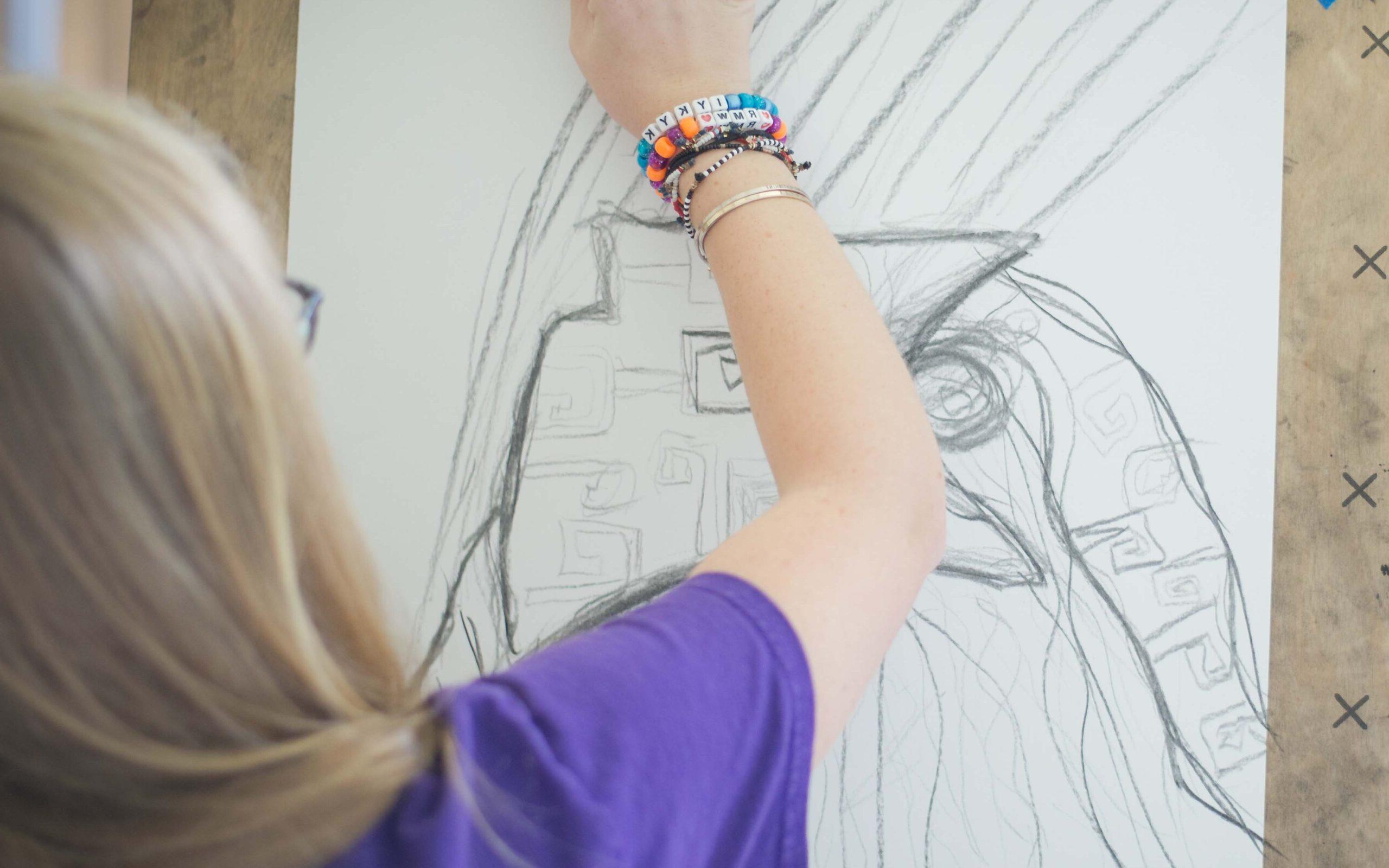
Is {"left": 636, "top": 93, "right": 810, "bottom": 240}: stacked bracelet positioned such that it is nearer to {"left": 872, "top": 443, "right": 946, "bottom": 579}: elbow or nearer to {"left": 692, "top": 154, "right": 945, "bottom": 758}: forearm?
{"left": 692, "top": 154, "right": 945, "bottom": 758}: forearm

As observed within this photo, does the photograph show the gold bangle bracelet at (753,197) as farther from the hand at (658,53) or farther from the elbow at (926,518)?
the elbow at (926,518)

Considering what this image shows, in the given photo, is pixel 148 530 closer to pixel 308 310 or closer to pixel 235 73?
pixel 308 310

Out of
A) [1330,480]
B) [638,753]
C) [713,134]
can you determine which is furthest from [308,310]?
[1330,480]

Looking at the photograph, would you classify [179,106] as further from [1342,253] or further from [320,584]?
[1342,253]

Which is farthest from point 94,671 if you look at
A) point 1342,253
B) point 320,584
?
point 1342,253

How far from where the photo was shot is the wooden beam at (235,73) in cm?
66

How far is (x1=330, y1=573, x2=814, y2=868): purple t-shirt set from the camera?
1.03ft

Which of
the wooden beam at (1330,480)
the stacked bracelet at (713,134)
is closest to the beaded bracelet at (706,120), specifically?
the stacked bracelet at (713,134)

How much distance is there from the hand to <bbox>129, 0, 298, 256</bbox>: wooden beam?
0.83ft

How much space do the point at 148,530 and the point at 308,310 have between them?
0.11 meters

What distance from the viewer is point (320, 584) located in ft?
1.07

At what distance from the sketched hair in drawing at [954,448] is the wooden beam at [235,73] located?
19cm

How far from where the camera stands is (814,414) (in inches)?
18.7

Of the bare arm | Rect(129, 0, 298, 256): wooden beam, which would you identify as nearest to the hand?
the bare arm
